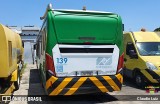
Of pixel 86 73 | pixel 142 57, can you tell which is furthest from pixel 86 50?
pixel 142 57

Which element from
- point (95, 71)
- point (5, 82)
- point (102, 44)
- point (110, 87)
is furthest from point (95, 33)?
point (5, 82)

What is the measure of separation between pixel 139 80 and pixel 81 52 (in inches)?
180

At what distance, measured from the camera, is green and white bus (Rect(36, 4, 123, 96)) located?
8.42 metres

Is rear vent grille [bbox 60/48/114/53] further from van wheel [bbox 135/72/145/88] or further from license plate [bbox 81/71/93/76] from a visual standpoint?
van wheel [bbox 135/72/145/88]

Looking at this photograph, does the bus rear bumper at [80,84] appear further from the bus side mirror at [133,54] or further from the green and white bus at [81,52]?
the bus side mirror at [133,54]

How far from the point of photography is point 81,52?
8711 millimetres

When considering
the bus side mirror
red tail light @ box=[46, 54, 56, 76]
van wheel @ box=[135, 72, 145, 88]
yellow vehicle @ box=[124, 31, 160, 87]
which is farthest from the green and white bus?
the bus side mirror

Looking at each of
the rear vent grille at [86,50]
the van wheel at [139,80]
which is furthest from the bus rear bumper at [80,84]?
the van wheel at [139,80]

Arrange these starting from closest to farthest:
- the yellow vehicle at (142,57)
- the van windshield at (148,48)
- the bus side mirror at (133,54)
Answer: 1. the yellow vehicle at (142,57)
2. the van windshield at (148,48)
3. the bus side mirror at (133,54)

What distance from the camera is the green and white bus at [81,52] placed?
842cm

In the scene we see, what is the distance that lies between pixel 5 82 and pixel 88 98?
9.59 feet

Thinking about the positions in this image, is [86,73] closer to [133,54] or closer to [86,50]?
[86,50]

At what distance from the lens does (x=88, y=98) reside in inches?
393

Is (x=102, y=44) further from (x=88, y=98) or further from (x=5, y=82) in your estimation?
(x=5, y=82)
